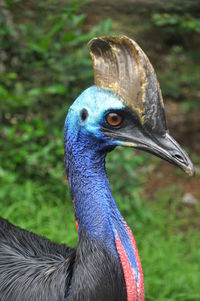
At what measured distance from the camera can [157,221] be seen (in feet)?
14.0

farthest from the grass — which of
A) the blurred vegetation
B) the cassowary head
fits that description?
the cassowary head

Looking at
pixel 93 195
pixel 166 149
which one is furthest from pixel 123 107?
pixel 93 195

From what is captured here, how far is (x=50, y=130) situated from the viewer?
13.5ft

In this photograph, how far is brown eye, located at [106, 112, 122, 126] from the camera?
2.07 meters

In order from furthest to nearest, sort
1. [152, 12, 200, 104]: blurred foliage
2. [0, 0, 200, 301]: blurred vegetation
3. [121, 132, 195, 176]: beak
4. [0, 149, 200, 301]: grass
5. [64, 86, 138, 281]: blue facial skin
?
1. [152, 12, 200, 104]: blurred foliage
2. [0, 0, 200, 301]: blurred vegetation
3. [0, 149, 200, 301]: grass
4. [64, 86, 138, 281]: blue facial skin
5. [121, 132, 195, 176]: beak

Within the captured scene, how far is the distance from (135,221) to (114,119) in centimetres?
205

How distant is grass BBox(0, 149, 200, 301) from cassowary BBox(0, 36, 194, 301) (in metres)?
1.19

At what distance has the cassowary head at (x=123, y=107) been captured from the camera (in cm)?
203

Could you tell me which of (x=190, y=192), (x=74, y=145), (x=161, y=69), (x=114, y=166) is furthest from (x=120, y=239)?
(x=161, y=69)

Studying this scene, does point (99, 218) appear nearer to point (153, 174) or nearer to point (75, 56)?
point (75, 56)

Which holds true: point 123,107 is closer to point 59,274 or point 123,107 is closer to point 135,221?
point 59,274

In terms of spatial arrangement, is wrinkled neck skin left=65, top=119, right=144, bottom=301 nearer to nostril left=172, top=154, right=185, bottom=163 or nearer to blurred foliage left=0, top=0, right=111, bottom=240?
nostril left=172, top=154, right=185, bottom=163

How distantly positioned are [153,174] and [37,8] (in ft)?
5.84

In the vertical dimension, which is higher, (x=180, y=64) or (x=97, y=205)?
(x=180, y=64)
